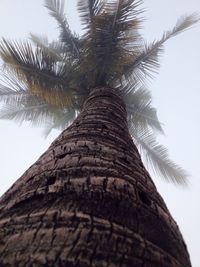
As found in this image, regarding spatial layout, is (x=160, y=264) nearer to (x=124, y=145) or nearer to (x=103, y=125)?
(x=124, y=145)

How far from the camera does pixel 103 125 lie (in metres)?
2.94

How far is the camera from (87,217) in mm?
1342

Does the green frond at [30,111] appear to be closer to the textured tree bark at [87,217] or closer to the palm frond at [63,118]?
the palm frond at [63,118]

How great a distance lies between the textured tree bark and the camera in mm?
1172

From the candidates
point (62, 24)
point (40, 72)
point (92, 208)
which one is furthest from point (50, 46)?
point (92, 208)

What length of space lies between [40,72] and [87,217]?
4796mm

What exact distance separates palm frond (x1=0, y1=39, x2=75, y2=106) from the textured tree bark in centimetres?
367

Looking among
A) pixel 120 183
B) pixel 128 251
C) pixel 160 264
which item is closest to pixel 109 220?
pixel 128 251

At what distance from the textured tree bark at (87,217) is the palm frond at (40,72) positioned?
3.67 m

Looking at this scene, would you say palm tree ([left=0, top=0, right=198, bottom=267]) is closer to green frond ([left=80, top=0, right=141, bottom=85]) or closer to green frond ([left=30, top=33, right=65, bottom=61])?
green frond ([left=80, top=0, right=141, bottom=85])

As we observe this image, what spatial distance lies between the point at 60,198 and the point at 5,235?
0.32 metres

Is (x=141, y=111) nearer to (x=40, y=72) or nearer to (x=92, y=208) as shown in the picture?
(x=40, y=72)

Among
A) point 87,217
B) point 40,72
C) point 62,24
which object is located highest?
point 62,24

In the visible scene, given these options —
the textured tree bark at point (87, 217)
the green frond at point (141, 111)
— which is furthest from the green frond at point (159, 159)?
the textured tree bark at point (87, 217)
